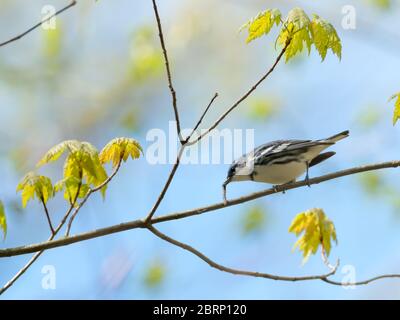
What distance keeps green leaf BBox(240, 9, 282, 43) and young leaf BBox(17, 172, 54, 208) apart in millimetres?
1015

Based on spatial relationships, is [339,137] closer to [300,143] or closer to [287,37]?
[300,143]

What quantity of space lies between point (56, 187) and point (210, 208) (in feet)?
2.06

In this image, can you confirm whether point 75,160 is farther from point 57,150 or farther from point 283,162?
point 283,162

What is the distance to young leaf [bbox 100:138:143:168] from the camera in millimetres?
2738

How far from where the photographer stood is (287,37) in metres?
2.49

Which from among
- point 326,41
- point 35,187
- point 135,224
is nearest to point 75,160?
point 35,187

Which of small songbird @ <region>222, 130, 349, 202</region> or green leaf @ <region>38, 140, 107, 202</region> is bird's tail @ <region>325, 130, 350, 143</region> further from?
green leaf @ <region>38, 140, 107, 202</region>

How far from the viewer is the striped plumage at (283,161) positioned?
380cm

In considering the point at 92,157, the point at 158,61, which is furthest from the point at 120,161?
the point at 158,61

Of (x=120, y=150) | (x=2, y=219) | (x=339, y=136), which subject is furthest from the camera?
(x=339, y=136)

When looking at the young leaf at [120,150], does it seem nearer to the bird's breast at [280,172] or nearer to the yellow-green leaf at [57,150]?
the yellow-green leaf at [57,150]

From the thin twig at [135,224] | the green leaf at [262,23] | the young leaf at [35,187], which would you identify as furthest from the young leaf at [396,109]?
the young leaf at [35,187]

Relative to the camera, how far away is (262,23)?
254 centimetres
